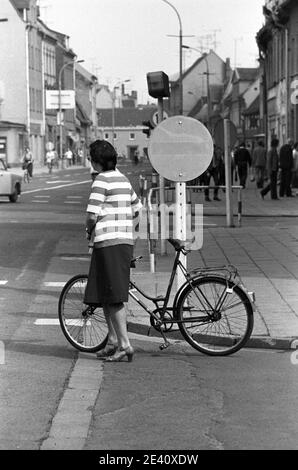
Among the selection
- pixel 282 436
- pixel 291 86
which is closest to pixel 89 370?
pixel 282 436

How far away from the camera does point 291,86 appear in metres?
46.1

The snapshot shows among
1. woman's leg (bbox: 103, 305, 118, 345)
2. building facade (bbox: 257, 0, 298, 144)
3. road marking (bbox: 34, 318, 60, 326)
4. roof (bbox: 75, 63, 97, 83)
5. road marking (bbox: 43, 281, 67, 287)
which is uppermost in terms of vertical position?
roof (bbox: 75, 63, 97, 83)

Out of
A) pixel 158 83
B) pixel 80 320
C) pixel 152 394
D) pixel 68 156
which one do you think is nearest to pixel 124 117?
pixel 68 156

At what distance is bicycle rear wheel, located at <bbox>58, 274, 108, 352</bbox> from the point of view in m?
9.06

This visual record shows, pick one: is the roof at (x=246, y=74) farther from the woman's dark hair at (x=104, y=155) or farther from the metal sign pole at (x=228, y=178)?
the woman's dark hair at (x=104, y=155)

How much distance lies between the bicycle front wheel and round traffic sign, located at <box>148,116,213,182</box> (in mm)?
2055

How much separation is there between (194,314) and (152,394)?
1.82m

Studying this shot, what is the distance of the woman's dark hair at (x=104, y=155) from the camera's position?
27.6ft

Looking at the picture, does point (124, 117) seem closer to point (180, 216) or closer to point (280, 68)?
point (280, 68)

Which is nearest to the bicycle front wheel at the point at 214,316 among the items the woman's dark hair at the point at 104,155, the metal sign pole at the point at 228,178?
the woman's dark hair at the point at 104,155

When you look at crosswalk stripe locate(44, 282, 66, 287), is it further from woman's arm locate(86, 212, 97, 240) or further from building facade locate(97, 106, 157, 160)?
building facade locate(97, 106, 157, 160)

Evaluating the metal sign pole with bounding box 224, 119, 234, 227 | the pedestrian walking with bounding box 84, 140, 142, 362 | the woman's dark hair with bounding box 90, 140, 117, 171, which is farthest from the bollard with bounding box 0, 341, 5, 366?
the metal sign pole with bounding box 224, 119, 234, 227

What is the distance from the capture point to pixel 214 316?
9.04 meters
